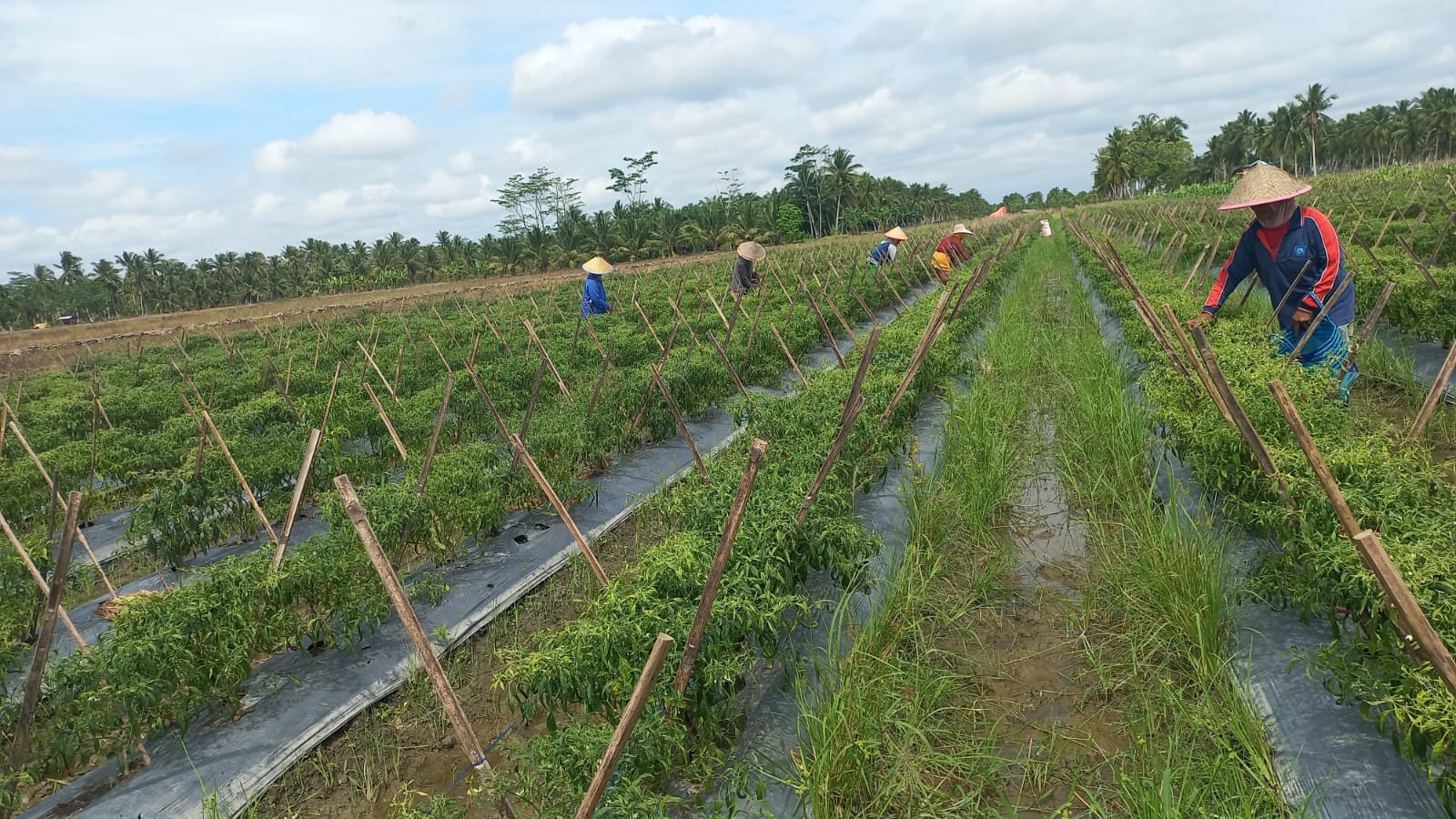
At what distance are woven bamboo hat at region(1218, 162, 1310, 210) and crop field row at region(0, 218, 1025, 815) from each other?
281 centimetres

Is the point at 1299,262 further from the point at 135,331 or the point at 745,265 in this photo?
the point at 135,331

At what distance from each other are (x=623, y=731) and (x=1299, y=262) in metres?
5.54

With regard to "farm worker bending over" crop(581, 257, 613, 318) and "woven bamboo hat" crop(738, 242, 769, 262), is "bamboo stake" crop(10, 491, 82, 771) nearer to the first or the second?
"farm worker bending over" crop(581, 257, 613, 318)

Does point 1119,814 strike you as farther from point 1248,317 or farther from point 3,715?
point 1248,317

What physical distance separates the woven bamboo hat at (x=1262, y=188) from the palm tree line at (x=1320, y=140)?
5793cm

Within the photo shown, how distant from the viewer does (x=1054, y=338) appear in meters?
9.78

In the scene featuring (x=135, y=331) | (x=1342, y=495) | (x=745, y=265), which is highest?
(x=135, y=331)

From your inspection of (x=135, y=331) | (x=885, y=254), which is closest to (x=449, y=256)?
(x=135, y=331)

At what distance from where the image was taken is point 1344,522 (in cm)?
219

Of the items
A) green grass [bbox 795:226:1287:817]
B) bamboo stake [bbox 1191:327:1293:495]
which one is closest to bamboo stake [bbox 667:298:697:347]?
green grass [bbox 795:226:1287:817]

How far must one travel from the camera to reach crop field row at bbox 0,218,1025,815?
10.8ft

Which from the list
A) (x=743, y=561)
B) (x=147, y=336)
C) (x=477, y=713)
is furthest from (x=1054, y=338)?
(x=147, y=336)

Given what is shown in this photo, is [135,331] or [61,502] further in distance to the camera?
[135,331]

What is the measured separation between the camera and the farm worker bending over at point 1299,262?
15.8 feet
